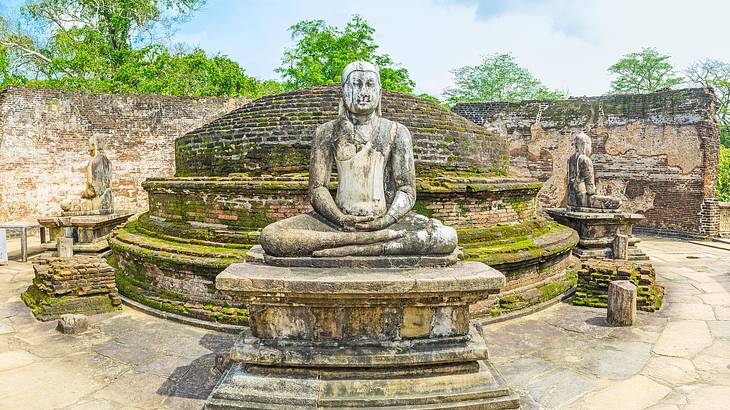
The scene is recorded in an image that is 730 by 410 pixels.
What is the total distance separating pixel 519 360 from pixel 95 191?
313 inches

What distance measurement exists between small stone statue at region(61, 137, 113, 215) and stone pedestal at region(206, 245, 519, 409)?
281 inches

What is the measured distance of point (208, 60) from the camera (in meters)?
20.6

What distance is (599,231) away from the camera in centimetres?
873

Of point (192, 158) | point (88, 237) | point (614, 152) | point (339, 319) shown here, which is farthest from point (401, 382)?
point (614, 152)

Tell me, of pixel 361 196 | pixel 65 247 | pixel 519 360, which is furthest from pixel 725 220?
pixel 65 247

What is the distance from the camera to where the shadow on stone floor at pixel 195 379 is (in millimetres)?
3721

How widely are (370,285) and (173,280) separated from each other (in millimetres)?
4021

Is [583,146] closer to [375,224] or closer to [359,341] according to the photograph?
[375,224]

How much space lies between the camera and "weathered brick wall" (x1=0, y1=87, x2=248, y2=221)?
12.4m

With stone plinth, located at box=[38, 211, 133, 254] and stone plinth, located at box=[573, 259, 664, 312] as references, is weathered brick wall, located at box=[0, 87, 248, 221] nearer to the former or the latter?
stone plinth, located at box=[38, 211, 133, 254]

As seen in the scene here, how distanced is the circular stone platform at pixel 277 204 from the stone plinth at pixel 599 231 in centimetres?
109

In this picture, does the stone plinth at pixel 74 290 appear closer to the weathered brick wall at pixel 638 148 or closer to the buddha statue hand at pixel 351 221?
the buddha statue hand at pixel 351 221

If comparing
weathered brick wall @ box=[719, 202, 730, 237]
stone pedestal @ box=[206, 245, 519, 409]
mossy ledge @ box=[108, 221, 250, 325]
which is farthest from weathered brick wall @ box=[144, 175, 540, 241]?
weathered brick wall @ box=[719, 202, 730, 237]

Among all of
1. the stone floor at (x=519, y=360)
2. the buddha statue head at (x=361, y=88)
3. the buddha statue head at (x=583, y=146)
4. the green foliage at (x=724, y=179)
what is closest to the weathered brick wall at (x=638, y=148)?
the buddha statue head at (x=583, y=146)
